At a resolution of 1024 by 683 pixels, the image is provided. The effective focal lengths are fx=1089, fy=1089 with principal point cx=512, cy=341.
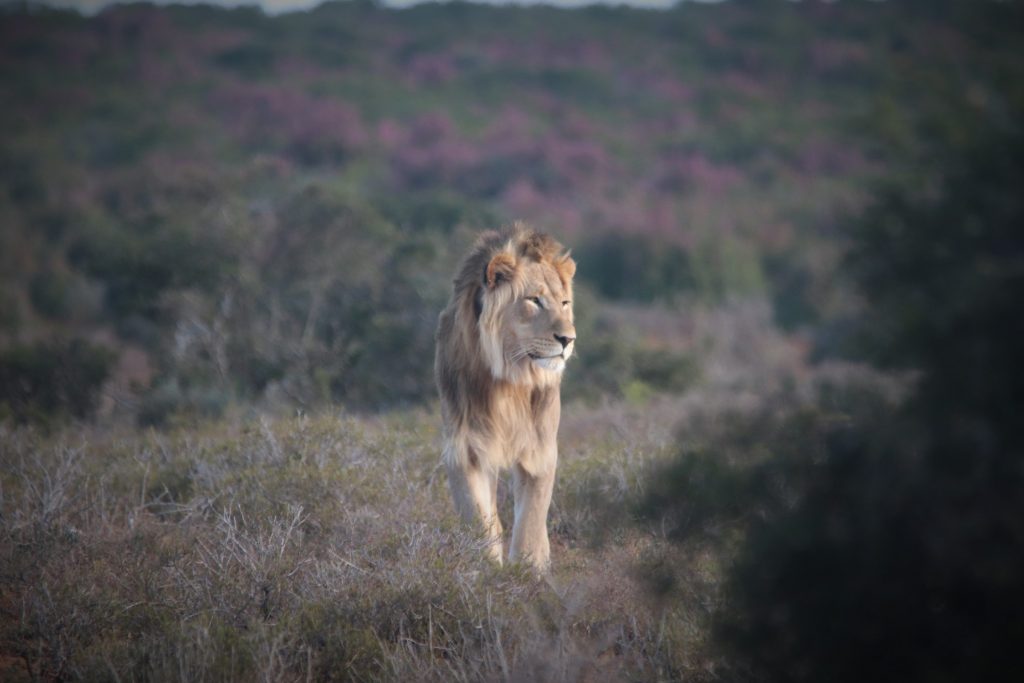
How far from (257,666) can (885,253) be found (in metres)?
3.01

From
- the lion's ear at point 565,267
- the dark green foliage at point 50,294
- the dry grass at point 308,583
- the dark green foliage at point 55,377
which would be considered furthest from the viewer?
the dark green foliage at point 50,294

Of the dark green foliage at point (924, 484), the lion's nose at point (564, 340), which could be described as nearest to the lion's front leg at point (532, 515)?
the lion's nose at point (564, 340)

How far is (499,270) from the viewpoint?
20.3 feet

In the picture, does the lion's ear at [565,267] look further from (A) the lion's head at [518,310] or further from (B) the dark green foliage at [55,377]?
(B) the dark green foliage at [55,377]

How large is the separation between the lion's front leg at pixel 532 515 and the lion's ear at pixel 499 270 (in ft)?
3.60

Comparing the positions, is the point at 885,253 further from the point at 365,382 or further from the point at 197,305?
the point at 197,305

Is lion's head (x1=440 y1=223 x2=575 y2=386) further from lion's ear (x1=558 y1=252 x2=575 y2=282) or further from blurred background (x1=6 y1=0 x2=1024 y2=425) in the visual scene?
blurred background (x1=6 y1=0 x2=1024 y2=425)

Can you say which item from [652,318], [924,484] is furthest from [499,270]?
[652,318]

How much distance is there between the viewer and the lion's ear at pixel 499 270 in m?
6.16

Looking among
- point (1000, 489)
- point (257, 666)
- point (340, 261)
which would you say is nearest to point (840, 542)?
point (1000, 489)

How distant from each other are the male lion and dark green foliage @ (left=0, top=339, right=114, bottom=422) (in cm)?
698

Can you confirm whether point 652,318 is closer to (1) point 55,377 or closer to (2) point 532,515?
(1) point 55,377

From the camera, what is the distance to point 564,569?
19.8 feet

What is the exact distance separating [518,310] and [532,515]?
1191mm
